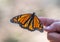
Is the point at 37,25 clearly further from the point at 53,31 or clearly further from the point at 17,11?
the point at 17,11

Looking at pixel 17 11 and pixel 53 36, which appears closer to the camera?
pixel 53 36

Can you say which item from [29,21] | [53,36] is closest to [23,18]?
[29,21]

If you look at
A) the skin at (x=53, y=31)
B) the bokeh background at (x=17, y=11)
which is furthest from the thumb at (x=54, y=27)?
the bokeh background at (x=17, y=11)

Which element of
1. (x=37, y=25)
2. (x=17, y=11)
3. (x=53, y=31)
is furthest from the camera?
(x=17, y=11)

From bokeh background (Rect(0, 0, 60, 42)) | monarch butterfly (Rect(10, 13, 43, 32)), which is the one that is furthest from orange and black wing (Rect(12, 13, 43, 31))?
bokeh background (Rect(0, 0, 60, 42))

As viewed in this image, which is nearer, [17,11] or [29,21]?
[29,21]

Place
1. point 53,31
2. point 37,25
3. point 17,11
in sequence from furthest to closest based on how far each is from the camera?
point 17,11
point 53,31
point 37,25

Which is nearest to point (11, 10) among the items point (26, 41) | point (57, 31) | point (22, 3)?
point (22, 3)

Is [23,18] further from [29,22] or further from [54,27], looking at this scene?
[54,27]

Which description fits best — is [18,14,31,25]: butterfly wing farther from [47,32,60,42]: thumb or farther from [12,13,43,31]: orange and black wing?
[47,32,60,42]: thumb

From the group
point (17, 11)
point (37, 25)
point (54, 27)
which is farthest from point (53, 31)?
point (17, 11)
